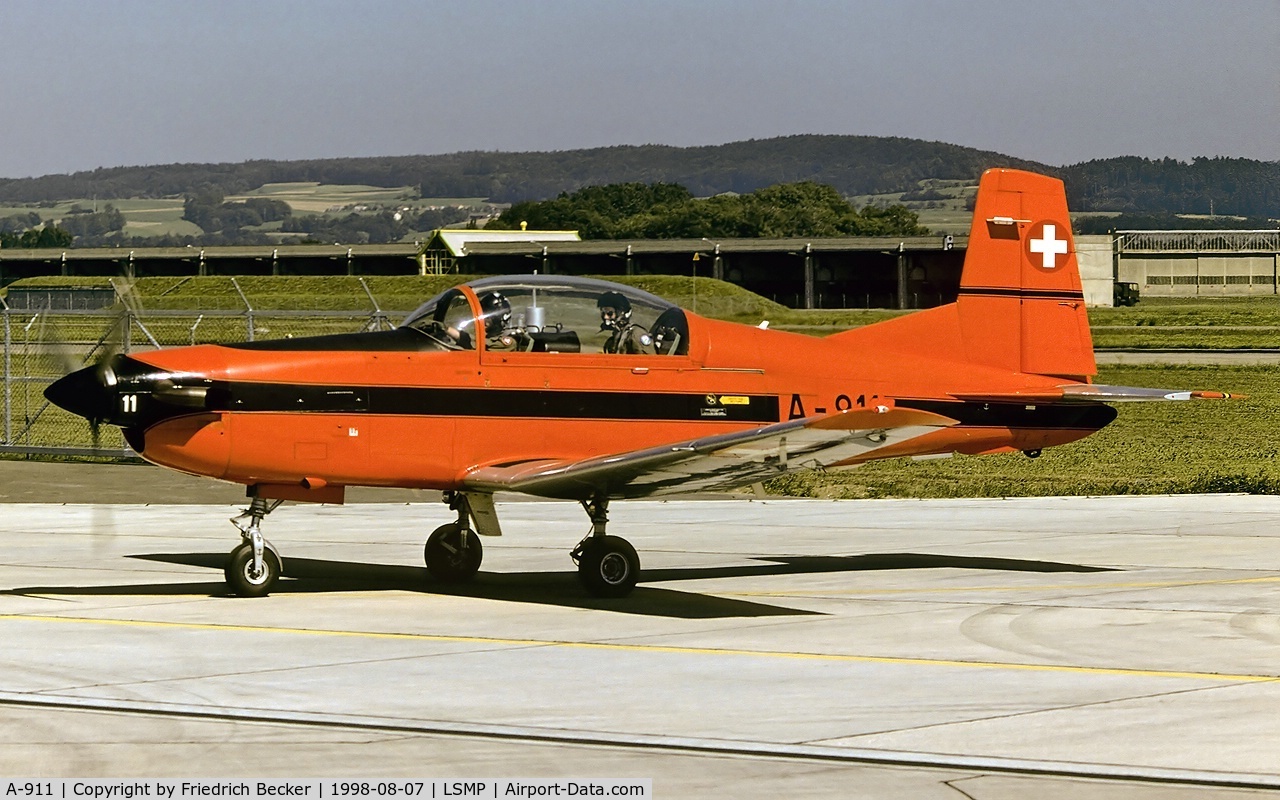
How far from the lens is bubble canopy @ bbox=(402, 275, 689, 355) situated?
12.0 meters

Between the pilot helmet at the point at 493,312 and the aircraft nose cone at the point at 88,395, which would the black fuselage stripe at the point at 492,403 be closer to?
the pilot helmet at the point at 493,312

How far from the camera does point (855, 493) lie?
20.0 metres

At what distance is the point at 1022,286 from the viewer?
14102mm

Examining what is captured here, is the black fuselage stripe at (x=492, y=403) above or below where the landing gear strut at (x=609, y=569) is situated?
above

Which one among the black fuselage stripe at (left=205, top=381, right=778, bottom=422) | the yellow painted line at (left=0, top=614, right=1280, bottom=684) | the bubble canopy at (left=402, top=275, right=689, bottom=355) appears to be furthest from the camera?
the bubble canopy at (left=402, top=275, right=689, bottom=355)

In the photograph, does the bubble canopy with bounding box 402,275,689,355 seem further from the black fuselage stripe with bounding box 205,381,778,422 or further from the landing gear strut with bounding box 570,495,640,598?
the landing gear strut with bounding box 570,495,640,598

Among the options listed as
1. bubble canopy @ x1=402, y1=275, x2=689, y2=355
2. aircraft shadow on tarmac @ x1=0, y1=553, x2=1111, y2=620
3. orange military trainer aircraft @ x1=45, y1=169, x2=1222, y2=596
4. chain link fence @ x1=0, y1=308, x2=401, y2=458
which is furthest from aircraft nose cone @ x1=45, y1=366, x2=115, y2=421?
bubble canopy @ x1=402, y1=275, x2=689, y2=355

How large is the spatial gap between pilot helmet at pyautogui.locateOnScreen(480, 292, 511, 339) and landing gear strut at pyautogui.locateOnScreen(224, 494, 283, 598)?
2.15m

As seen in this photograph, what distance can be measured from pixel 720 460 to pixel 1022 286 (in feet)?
14.8

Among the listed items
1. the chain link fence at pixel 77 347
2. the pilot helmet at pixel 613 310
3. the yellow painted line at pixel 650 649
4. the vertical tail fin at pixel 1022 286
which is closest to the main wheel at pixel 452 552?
the pilot helmet at pixel 613 310

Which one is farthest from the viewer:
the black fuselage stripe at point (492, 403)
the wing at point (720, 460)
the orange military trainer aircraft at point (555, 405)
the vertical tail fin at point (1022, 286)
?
the vertical tail fin at point (1022, 286)

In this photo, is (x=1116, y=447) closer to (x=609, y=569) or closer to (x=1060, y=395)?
(x=1060, y=395)

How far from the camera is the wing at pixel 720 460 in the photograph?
10172 millimetres

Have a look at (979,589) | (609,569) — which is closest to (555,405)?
(609,569)
